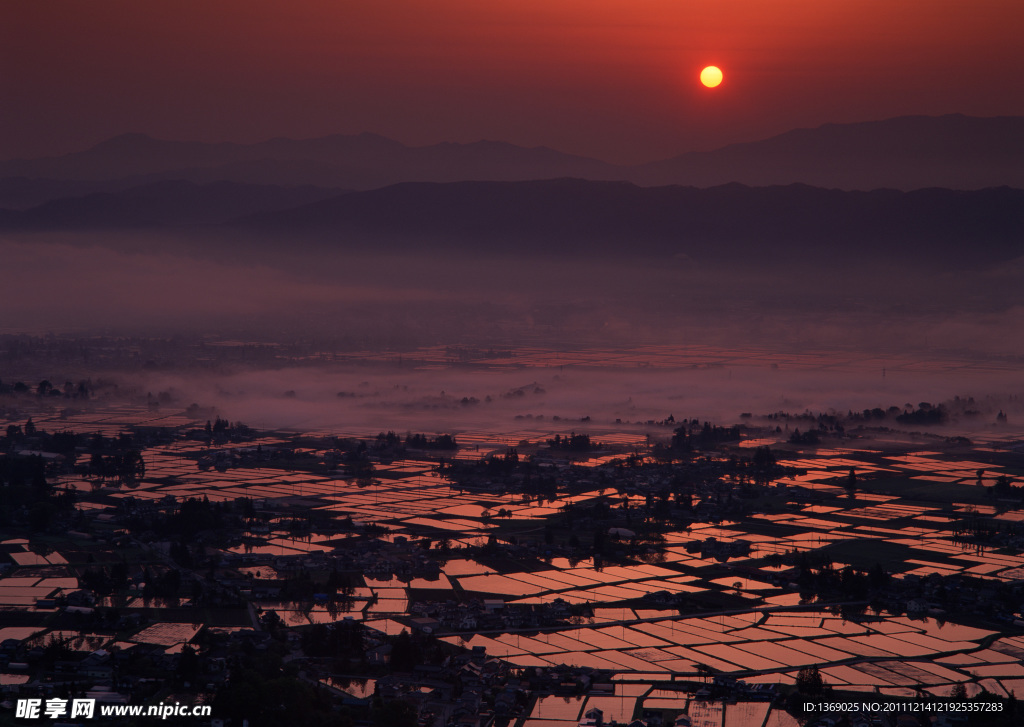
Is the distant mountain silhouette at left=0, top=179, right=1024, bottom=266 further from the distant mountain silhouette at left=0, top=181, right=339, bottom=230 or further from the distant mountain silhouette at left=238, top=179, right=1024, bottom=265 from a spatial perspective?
the distant mountain silhouette at left=0, top=181, right=339, bottom=230

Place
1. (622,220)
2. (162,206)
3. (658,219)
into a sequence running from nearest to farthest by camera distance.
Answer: (658,219), (622,220), (162,206)

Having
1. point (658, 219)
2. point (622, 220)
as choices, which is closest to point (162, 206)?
point (622, 220)

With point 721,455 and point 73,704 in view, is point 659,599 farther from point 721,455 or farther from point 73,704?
point 721,455

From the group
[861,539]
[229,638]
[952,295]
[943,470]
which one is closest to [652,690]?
[229,638]

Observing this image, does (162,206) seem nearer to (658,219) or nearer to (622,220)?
(622,220)

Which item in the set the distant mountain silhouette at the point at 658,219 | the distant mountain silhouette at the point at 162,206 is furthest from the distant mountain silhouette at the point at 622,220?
the distant mountain silhouette at the point at 162,206

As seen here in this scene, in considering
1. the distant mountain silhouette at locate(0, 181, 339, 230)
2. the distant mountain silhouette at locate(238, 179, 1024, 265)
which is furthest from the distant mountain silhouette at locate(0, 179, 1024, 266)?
the distant mountain silhouette at locate(0, 181, 339, 230)
